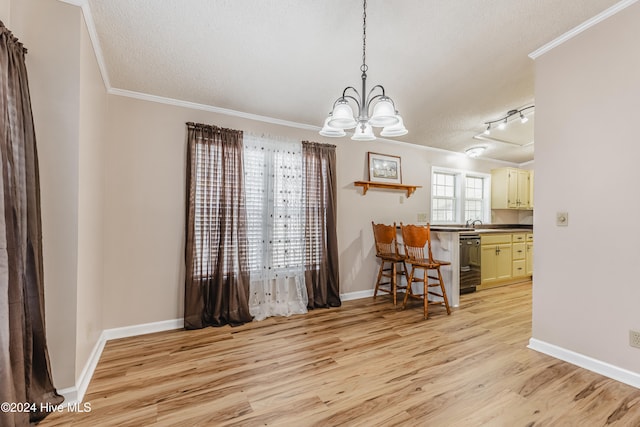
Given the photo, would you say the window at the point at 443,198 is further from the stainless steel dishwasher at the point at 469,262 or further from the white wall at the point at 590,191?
the white wall at the point at 590,191

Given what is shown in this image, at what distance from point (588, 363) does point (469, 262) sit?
2.23m

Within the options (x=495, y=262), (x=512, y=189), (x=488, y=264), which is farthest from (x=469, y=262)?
(x=512, y=189)

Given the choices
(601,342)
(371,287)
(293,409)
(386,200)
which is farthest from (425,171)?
(293,409)

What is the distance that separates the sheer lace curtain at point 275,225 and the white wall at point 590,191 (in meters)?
2.41

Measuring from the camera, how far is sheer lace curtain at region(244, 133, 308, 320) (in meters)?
3.30

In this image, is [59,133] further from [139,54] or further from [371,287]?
[371,287]

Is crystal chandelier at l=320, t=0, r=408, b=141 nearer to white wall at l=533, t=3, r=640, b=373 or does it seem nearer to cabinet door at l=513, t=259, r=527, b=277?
white wall at l=533, t=3, r=640, b=373

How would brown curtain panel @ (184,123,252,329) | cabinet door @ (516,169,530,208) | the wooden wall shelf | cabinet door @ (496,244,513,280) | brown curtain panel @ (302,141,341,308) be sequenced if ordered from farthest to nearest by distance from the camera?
1. cabinet door @ (516,169,530,208)
2. cabinet door @ (496,244,513,280)
3. the wooden wall shelf
4. brown curtain panel @ (302,141,341,308)
5. brown curtain panel @ (184,123,252,329)

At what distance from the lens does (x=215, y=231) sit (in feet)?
9.98

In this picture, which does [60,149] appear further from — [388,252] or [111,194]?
[388,252]

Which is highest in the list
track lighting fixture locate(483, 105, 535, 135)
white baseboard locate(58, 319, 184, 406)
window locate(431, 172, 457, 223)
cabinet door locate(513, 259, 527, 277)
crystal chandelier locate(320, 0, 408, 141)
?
track lighting fixture locate(483, 105, 535, 135)

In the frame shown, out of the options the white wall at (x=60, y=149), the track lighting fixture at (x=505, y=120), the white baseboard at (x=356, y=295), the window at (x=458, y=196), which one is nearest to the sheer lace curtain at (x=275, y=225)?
the white baseboard at (x=356, y=295)

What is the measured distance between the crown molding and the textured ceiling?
49mm

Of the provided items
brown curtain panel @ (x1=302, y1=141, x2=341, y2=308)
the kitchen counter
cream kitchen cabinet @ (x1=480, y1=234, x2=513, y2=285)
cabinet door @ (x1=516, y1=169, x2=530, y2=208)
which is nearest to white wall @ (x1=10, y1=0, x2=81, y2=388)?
brown curtain panel @ (x1=302, y1=141, x2=341, y2=308)
